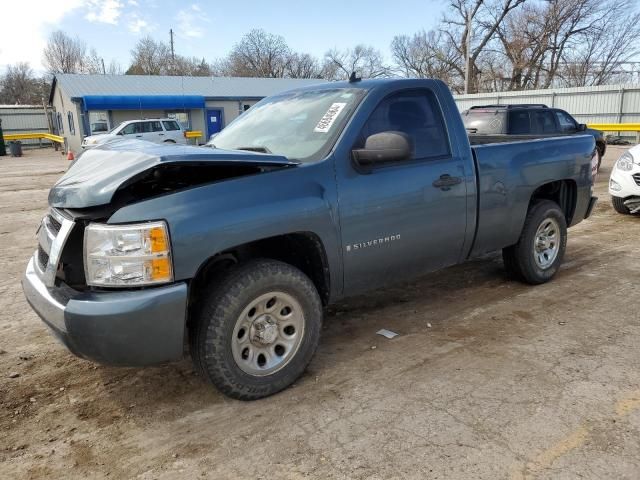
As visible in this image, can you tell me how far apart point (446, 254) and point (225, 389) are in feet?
6.77

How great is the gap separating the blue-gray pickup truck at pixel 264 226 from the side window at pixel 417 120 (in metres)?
0.01

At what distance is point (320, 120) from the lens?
368cm

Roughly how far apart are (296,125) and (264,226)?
1156mm

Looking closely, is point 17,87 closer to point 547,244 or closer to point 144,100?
point 144,100

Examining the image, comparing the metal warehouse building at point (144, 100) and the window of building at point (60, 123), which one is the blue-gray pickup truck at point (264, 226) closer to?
the metal warehouse building at point (144, 100)

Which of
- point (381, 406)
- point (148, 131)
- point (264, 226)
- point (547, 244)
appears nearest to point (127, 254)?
point (264, 226)

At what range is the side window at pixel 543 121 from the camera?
11523mm

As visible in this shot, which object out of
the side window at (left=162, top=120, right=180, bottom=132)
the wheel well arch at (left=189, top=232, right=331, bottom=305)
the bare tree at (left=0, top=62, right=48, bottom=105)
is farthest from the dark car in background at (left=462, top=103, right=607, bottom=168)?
the bare tree at (left=0, top=62, right=48, bottom=105)

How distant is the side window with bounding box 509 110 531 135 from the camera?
432 inches

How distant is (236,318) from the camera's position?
2.93 m

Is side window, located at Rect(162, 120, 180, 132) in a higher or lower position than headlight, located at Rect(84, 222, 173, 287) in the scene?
higher

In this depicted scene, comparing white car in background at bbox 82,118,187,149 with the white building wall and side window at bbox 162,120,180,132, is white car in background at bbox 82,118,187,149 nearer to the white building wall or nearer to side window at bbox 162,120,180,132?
side window at bbox 162,120,180,132

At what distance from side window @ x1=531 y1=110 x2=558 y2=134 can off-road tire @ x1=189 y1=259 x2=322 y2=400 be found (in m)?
10.1

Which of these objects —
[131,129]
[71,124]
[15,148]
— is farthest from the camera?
[71,124]
